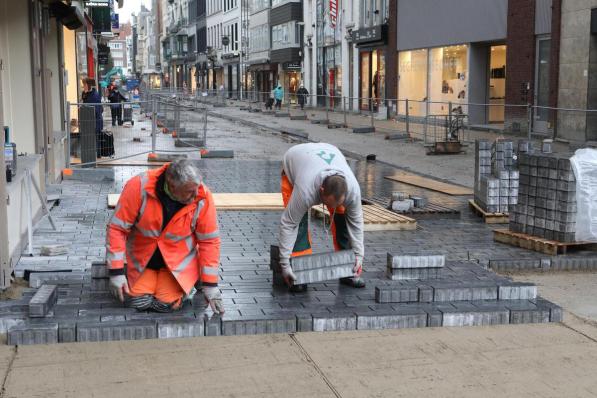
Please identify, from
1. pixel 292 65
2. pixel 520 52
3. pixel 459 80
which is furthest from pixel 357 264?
pixel 292 65

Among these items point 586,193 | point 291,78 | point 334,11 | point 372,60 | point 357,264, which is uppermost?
point 334,11

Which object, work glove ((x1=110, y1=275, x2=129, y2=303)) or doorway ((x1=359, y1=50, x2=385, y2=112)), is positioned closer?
work glove ((x1=110, y1=275, x2=129, y2=303))

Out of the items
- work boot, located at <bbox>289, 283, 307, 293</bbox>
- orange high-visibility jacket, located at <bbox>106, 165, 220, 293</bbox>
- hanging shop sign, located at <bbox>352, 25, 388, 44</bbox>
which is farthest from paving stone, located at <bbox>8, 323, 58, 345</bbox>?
hanging shop sign, located at <bbox>352, 25, 388, 44</bbox>

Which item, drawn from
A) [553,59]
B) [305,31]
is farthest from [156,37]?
[553,59]

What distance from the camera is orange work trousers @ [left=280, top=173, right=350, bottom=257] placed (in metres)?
6.87

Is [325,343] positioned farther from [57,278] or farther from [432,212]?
[432,212]

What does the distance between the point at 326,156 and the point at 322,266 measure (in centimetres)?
89

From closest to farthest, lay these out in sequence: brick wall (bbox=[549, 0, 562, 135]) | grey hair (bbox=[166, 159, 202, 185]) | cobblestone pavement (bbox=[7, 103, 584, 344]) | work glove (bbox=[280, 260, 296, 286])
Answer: grey hair (bbox=[166, 159, 202, 185])
cobblestone pavement (bbox=[7, 103, 584, 344])
work glove (bbox=[280, 260, 296, 286])
brick wall (bbox=[549, 0, 562, 135])

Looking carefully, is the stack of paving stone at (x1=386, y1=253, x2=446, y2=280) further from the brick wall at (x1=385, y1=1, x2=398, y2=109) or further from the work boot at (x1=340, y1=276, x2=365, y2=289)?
the brick wall at (x1=385, y1=1, x2=398, y2=109)

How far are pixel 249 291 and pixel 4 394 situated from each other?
2425 millimetres

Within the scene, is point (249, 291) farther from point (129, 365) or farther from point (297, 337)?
point (129, 365)

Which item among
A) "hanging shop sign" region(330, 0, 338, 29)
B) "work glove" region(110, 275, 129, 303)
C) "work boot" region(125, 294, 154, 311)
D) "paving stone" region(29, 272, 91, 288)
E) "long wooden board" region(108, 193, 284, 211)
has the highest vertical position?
"hanging shop sign" region(330, 0, 338, 29)

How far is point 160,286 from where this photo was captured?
239 inches

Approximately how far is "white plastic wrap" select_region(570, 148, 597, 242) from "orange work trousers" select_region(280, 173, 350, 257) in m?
2.83
